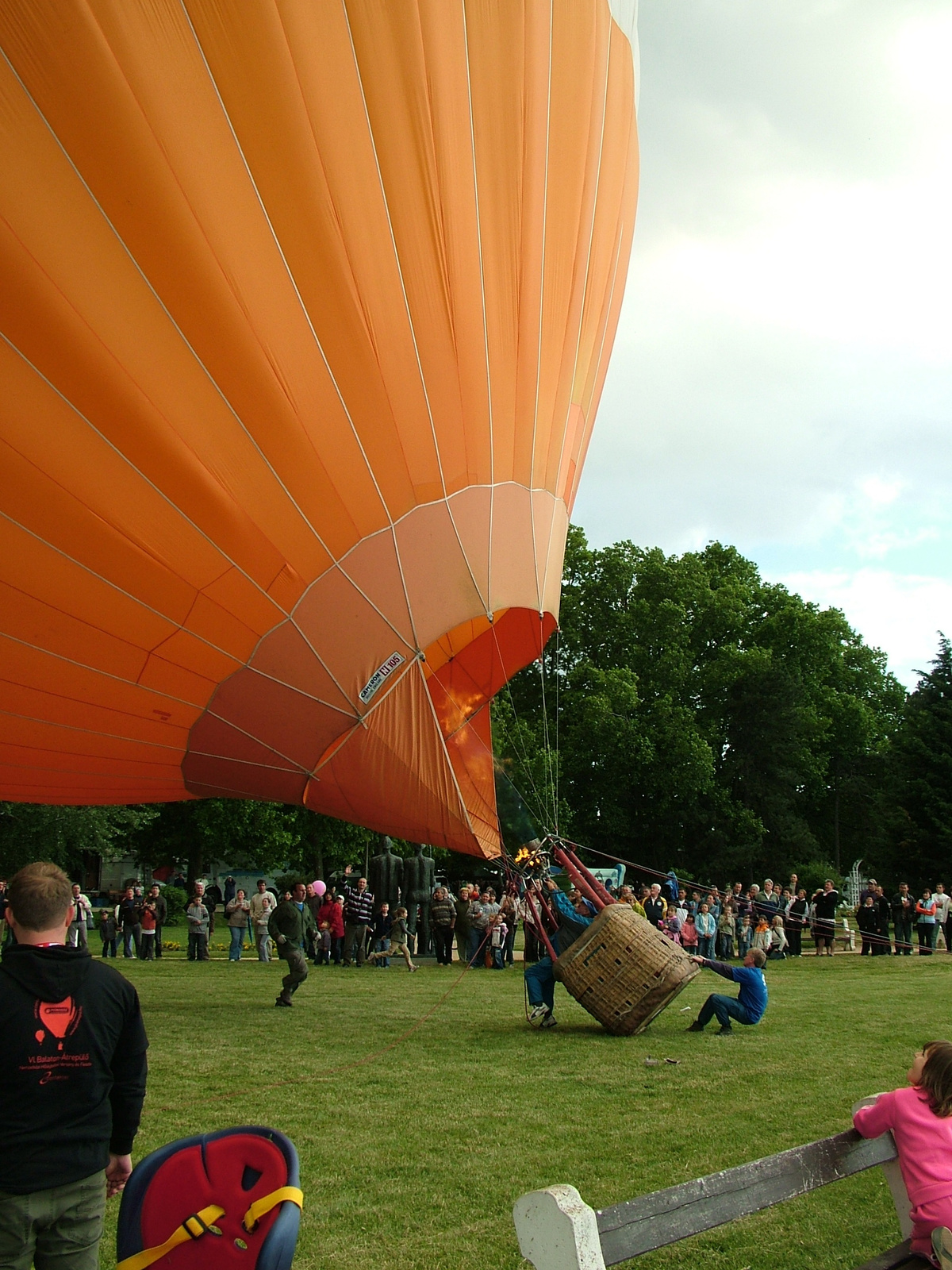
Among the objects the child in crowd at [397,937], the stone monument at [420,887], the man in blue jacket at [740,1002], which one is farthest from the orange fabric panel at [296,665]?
the stone monument at [420,887]

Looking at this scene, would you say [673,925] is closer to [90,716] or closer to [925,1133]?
[90,716]

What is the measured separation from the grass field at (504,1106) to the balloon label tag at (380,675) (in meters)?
2.42

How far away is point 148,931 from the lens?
1634cm

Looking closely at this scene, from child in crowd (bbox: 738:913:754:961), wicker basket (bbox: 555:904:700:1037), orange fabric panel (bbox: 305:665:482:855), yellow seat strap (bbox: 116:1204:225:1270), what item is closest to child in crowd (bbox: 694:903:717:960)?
child in crowd (bbox: 738:913:754:961)

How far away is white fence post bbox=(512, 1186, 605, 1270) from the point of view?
2.27 metres

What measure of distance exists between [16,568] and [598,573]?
32236 millimetres

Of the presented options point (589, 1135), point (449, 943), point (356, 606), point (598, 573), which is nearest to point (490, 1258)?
point (589, 1135)

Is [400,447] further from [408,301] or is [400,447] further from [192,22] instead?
[192,22]

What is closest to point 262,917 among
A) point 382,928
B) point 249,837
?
point 382,928

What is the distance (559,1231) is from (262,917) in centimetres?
1505

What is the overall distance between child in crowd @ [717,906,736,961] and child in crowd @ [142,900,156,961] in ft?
29.8

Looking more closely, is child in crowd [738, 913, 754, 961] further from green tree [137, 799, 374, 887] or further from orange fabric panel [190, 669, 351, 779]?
green tree [137, 799, 374, 887]

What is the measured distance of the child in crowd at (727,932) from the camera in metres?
17.0

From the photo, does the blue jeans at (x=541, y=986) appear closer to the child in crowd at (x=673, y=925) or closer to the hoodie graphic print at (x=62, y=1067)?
the hoodie graphic print at (x=62, y=1067)
